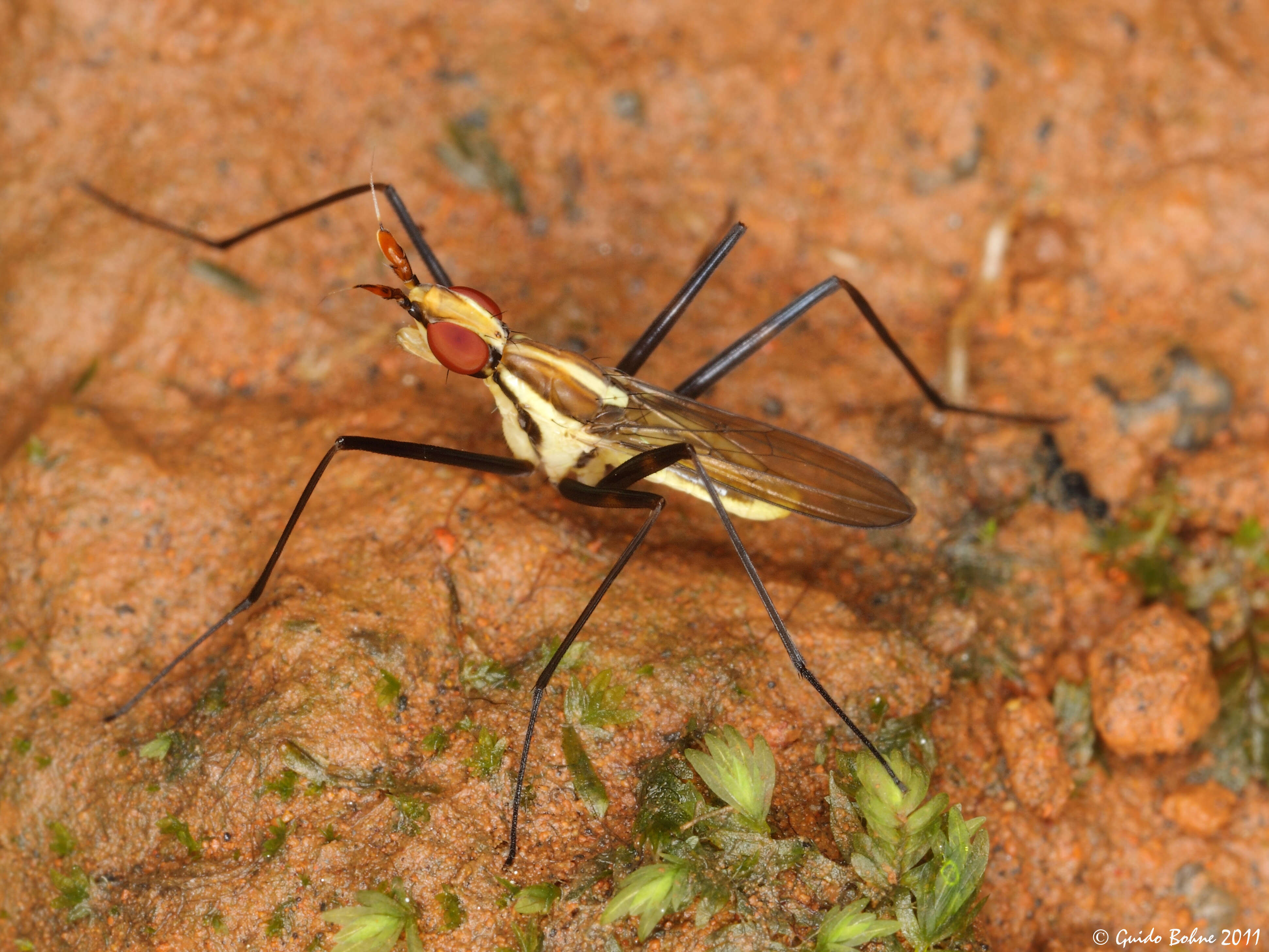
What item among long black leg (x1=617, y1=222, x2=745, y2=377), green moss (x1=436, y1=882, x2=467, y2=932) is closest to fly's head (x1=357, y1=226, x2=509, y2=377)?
long black leg (x1=617, y1=222, x2=745, y2=377)

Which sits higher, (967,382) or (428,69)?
(428,69)

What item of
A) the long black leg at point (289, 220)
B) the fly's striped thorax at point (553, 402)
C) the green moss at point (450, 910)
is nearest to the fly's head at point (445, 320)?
the fly's striped thorax at point (553, 402)

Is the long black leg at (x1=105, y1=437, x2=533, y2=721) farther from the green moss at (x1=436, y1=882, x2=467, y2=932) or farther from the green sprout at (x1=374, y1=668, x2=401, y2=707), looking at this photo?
the green moss at (x1=436, y1=882, x2=467, y2=932)

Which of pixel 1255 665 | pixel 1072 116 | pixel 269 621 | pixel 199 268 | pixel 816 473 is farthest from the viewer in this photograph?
pixel 1072 116

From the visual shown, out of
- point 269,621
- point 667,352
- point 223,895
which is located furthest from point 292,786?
point 667,352

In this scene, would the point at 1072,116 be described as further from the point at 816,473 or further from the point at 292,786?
the point at 292,786

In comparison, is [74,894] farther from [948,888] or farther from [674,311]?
[674,311]
